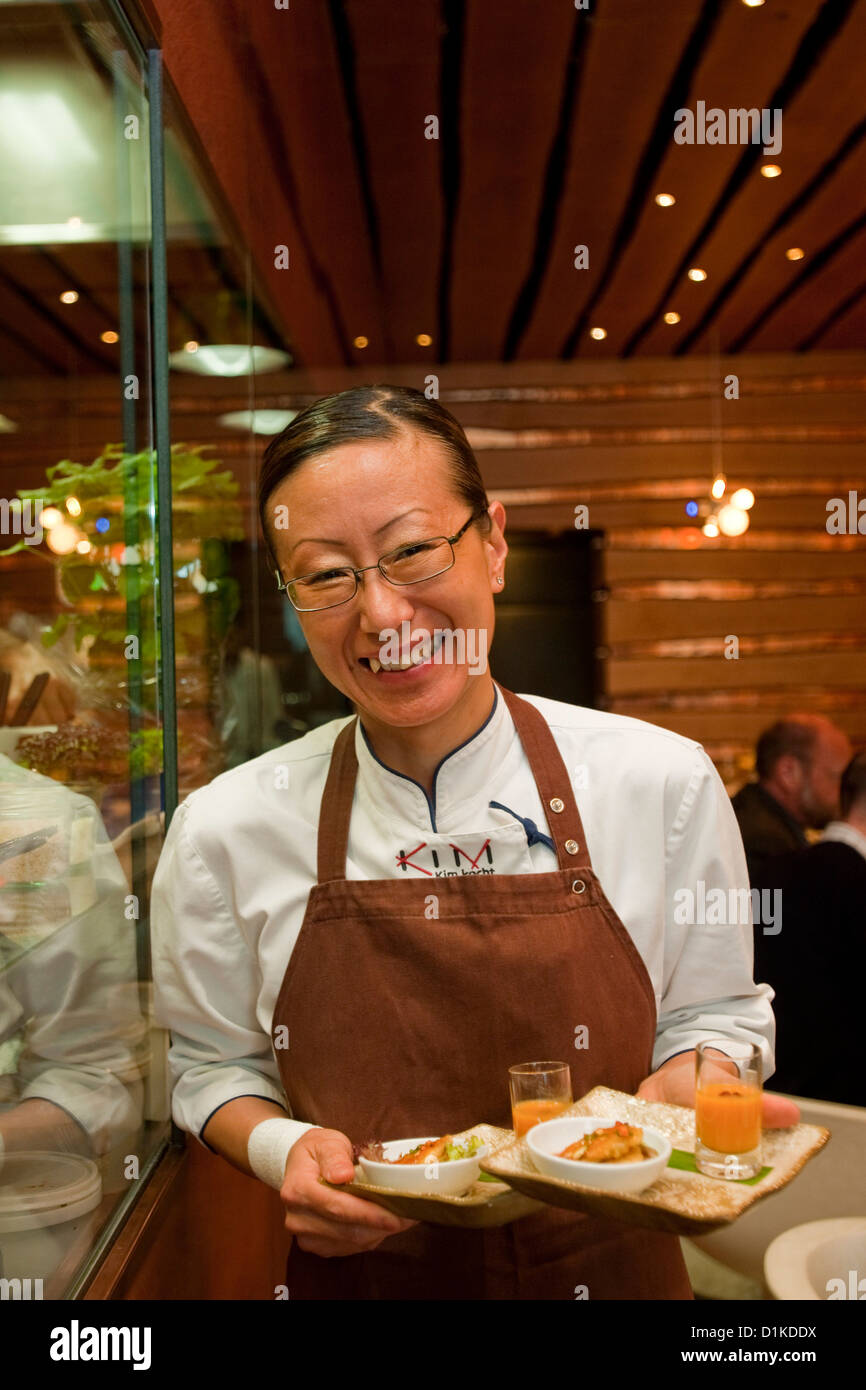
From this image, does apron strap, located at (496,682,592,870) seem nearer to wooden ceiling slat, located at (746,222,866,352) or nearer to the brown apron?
the brown apron

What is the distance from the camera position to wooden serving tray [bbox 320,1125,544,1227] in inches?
44.4

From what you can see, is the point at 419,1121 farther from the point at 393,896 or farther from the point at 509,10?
the point at 509,10

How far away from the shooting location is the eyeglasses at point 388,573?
1366 millimetres

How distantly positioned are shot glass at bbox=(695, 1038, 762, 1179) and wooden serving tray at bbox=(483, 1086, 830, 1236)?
0.06 ft

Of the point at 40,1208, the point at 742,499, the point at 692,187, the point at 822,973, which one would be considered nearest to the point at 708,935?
the point at 40,1208

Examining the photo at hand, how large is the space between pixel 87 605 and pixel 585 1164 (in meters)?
1.19

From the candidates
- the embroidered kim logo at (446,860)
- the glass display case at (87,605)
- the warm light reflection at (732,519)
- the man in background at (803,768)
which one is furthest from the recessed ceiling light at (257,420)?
the warm light reflection at (732,519)

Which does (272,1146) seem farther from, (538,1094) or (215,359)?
(215,359)

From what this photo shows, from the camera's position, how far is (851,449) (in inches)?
274

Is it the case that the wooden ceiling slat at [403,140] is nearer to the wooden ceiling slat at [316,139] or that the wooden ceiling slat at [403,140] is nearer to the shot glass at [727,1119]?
the wooden ceiling slat at [316,139]

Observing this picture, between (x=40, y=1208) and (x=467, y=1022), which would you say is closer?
(x=40, y=1208)

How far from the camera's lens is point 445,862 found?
149 centimetres

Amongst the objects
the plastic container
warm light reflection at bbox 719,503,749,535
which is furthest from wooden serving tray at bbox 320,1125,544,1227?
warm light reflection at bbox 719,503,749,535

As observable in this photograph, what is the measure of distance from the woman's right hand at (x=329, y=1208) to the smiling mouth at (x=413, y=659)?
532 millimetres
